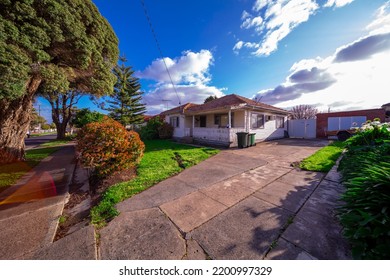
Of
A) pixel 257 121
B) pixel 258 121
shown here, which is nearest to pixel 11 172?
pixel 257 121

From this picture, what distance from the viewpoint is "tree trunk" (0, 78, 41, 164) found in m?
7.21

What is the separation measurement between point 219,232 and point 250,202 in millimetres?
1193

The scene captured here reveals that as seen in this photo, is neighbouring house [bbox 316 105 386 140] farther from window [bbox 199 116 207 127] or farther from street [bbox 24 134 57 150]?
street [bbox 24 134 57 150]

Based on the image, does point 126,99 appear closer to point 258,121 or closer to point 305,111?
point 258,121

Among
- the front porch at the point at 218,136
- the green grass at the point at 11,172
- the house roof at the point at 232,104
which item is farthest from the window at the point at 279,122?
the green grass at the point at 11,172

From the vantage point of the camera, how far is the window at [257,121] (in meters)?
12.2

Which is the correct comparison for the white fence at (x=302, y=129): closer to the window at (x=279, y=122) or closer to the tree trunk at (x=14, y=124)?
the window at (x=279, y=122)

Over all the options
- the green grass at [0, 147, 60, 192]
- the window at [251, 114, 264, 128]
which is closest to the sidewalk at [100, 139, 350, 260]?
the green grass at [0, 147, 60, 192]

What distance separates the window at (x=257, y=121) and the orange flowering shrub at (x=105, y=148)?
33.7 ft

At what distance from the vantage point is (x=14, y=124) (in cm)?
761

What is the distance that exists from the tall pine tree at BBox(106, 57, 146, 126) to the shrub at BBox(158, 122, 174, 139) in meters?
11.1

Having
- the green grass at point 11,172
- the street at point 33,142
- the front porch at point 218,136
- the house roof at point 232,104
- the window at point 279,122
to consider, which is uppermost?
the house roof at point 232,104

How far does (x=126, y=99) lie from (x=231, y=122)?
20.1 metres

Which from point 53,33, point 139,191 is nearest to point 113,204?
point 139,191
